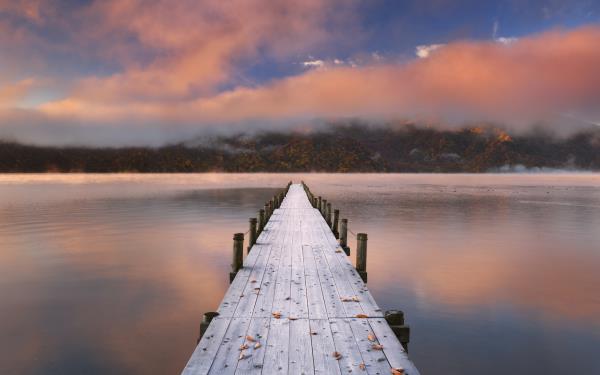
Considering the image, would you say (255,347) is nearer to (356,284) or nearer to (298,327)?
(298,327)

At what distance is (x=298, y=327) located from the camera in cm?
704

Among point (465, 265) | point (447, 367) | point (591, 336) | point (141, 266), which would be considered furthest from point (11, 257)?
point (591, 336)

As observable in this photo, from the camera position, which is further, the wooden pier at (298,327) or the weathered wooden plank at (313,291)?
the weathered wooden plank at (313,291)

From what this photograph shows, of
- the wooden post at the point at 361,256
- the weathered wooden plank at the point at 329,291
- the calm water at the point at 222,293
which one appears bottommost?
the calm water at the point at 222,293

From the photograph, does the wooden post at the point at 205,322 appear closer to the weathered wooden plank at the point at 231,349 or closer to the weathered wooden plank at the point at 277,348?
the weathered wooden plank at the point at 231,349

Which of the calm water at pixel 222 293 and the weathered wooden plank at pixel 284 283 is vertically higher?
the weathered wooden plank at pixel 284 283

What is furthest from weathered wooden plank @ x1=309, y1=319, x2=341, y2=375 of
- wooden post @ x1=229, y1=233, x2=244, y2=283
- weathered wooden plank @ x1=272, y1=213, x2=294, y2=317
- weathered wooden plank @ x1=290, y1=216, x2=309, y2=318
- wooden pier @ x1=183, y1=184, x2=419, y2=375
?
wooden post @ x1=229, y1=233, x2=244, y2=283

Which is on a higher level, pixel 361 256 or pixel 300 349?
pixel 361 256

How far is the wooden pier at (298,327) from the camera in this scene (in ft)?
18.9

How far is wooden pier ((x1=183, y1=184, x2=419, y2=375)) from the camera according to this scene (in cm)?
575

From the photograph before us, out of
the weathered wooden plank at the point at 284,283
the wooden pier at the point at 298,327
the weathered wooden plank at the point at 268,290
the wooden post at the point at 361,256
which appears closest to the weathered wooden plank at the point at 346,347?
the wooden pier at the point at 298,327

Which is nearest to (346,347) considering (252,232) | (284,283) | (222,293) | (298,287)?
(298,287)

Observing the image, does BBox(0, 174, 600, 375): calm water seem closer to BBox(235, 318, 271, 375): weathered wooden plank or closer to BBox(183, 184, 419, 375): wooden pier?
BBox(183, 184, 419, 375): wooden pier

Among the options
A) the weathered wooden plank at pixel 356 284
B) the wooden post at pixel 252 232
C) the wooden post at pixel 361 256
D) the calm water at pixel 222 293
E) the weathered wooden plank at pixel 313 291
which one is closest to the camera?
the weathered wooden plank at pixel 313 291
